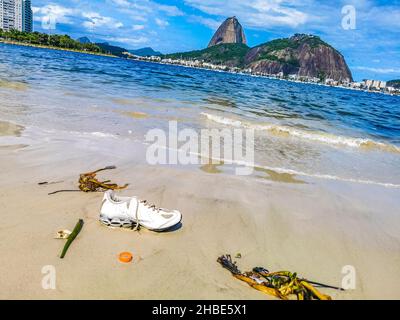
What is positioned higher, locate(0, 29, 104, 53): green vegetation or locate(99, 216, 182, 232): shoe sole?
locate(0, 29, 104, 53): green vegetation

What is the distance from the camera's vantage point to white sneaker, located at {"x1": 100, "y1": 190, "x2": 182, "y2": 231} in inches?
221

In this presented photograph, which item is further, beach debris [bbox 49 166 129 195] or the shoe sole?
beach debris [bbox 49 166 129 195]

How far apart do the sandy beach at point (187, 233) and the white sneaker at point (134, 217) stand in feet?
0.51

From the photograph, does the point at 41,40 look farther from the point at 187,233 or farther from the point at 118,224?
the point at 187,233

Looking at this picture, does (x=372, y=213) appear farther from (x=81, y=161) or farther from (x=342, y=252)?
(x=81, y=161)

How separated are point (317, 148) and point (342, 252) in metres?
10.0

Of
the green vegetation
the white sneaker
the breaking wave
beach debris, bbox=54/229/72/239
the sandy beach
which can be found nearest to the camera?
the sandy beach

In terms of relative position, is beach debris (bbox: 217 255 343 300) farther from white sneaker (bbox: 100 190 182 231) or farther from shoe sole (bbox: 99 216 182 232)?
shoe sole (bbox: 99 216 182 232)

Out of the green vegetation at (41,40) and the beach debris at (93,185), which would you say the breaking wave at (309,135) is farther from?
the green vegetation at (41,40)

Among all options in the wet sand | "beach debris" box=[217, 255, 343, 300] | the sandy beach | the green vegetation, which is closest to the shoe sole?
the sandy beach

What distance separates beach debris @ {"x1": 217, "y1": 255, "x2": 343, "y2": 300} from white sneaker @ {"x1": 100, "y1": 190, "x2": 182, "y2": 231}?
4.07ft

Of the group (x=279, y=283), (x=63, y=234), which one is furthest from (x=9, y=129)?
(x=279, y=283)
